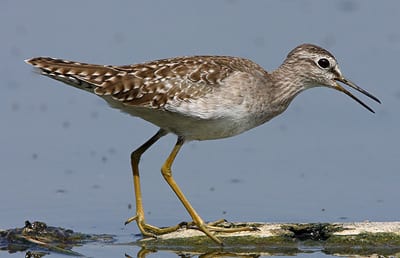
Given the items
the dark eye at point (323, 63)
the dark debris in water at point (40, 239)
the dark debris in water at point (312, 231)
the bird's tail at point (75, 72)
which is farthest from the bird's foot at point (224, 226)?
the dark eye at point (323, 63)

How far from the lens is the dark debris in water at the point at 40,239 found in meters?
13.1

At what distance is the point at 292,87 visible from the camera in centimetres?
1465

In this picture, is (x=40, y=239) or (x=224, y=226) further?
(x=224, y=226)

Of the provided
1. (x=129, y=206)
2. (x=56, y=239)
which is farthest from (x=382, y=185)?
(x=56, y=239)

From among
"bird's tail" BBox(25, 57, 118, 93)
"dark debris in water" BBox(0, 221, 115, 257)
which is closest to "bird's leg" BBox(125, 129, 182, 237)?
"dark debris in water" BBox(0, 221, 115, 257)

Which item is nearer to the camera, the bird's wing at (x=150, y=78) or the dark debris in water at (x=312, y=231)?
the dark debris in water at (x=312, y=231)

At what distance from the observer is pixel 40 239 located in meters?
13.3

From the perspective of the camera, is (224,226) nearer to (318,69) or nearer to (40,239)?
(40,239)

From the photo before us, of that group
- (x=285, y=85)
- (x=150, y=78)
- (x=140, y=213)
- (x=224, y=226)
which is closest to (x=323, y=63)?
(x=285, y=85)

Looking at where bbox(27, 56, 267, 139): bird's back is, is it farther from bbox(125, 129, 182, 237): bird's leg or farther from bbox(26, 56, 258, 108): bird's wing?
bbox(125, 129, 182, 237): bird's leg

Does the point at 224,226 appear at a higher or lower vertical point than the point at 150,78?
lower

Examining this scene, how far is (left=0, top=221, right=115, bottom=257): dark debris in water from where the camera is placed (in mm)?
13148

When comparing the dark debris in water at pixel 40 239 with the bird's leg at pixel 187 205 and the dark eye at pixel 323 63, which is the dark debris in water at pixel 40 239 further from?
the dark eye at pixel 323 63

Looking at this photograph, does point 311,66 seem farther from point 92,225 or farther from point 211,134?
point 92,225
